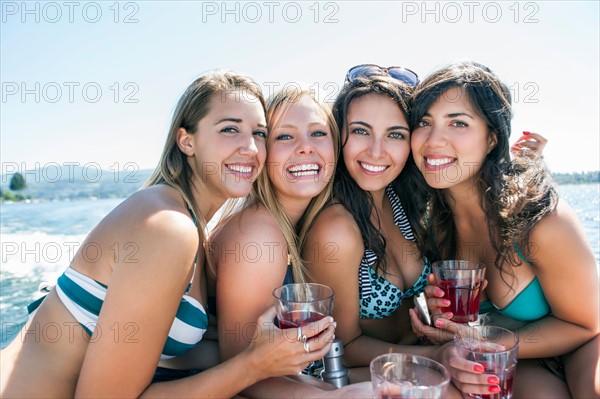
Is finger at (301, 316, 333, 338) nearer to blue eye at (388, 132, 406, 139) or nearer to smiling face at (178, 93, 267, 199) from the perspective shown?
smiling face at (178, 93, 267, 199)

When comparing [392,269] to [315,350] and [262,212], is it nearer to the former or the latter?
[262,212]

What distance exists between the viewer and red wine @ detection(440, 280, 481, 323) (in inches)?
110

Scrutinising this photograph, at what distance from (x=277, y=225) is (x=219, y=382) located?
119cm

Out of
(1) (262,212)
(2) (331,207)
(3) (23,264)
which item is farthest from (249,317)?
Result: (3) (23,264)

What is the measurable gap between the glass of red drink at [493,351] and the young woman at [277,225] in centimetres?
79

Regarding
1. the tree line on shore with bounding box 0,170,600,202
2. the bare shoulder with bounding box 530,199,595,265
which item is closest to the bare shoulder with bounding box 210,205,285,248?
the bare shoulder with bounding box 530,199,595,265

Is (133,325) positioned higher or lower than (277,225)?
lower

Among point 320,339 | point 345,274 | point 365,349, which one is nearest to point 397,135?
point 345,274

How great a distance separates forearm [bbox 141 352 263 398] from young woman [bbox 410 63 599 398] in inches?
50.7

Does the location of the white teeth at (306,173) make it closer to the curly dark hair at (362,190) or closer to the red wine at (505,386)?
the curly dark hair at (362,190)

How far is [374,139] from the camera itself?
3561 millimetres

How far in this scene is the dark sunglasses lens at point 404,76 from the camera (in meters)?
3.78

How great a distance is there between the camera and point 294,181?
3.41m

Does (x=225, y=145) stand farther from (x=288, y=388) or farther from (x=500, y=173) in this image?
(x=500, y=173)
